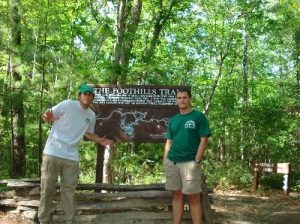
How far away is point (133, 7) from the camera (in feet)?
36.9

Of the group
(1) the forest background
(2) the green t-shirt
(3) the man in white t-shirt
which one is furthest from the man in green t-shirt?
(1) the forest background

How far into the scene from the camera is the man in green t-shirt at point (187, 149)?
5434 millimetres

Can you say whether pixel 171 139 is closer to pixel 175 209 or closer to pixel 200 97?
pixel 175 209

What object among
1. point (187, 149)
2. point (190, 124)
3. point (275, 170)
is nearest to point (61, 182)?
point (187, 149)

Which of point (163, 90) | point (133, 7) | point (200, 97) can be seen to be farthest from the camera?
point (200, 97)

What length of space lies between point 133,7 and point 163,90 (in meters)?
4.72

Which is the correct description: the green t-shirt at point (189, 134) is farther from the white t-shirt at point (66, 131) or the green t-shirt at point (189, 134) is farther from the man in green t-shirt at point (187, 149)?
the white t-shirt at point (66, 131)

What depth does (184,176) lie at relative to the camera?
18.1 ft

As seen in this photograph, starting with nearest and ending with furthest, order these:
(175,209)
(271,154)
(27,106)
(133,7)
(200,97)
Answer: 1. (175,209)
2. (27,106)
3. (133,7)
4. (271,154)
5. (200,97)

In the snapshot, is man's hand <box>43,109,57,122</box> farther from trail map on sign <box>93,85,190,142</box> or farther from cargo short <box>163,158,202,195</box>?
trail map on sign <box>93,85,190,142</box>

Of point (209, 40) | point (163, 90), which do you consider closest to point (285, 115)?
point (209, 40)

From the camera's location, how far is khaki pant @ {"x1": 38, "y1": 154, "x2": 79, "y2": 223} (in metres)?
5.52

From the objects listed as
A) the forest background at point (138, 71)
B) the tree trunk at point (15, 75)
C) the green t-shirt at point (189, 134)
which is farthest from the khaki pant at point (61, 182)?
the tree trunk at point (15, 75)

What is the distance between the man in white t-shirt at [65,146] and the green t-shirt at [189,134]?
1317mm
